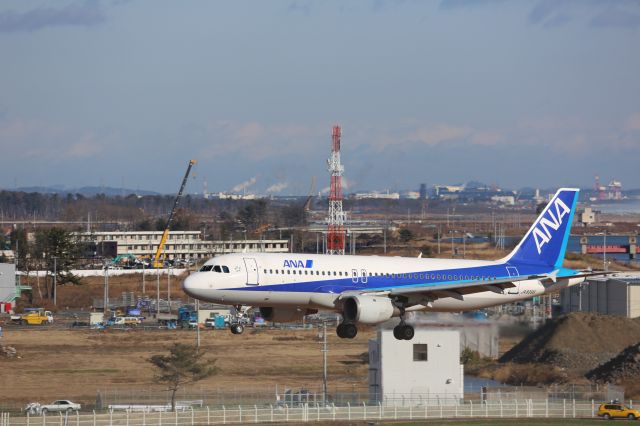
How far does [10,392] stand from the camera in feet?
333

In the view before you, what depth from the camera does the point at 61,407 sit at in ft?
292

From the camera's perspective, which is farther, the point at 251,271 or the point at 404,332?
the point at 404,332

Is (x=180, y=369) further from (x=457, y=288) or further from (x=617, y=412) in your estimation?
(x=617, y=412)

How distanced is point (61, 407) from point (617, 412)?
135 ft

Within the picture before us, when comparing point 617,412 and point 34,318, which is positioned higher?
point 34,318

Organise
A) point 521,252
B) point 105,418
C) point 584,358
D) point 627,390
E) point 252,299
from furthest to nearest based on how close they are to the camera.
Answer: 1. point 584,358
2. point 627,390
3. point 521,252
4. point 105,418
5. point 252,299

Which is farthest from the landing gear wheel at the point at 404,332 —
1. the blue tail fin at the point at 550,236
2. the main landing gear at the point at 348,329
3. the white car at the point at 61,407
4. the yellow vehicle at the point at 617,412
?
the white car at the point at 61,407

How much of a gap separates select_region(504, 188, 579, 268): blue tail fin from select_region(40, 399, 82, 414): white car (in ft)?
111

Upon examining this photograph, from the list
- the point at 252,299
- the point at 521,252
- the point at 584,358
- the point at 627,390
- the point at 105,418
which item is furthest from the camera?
the point at 584,358

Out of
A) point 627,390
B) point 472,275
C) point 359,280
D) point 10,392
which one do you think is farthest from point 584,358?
point 10,392

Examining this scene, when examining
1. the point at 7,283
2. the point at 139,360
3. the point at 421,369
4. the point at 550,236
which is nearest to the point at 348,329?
the point at 421,369

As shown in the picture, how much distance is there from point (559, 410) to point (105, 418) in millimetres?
33363

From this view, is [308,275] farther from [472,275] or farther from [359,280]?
[472,275]

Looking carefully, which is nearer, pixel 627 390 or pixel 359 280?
pixel 359 280
